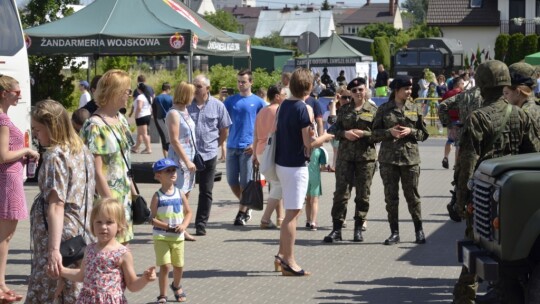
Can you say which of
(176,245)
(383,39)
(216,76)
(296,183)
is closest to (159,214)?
(176,245)

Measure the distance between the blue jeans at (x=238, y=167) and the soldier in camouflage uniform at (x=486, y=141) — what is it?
6422 mm

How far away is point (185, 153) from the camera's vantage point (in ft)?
42.2

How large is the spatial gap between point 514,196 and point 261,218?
8.24m

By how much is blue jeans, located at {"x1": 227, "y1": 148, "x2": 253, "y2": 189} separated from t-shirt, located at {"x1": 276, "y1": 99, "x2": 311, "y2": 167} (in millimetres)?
3920

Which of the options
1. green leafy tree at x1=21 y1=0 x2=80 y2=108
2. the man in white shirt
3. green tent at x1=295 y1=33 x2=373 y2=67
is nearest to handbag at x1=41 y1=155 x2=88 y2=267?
the man in white shirt

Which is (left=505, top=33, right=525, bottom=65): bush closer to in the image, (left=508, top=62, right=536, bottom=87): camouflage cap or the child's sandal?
(left=508, top=62, right=536, bottom=87): camouflage cap

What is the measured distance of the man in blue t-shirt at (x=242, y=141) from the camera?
1488 cm

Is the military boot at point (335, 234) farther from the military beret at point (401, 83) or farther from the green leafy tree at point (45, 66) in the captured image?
the green leafy tree at point (45, 66)

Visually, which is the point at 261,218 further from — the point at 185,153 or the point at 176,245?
the point at 176,245

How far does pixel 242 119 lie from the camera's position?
50.6 ft

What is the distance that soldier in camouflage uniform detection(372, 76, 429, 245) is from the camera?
1256 cm

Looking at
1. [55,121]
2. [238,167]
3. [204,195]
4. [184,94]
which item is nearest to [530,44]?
[238,167]

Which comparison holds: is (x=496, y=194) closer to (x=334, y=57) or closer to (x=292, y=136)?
(x=292, y=136)

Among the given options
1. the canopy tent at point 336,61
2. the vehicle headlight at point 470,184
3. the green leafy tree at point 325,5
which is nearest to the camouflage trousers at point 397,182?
the vehicle headlight at point 470,184
